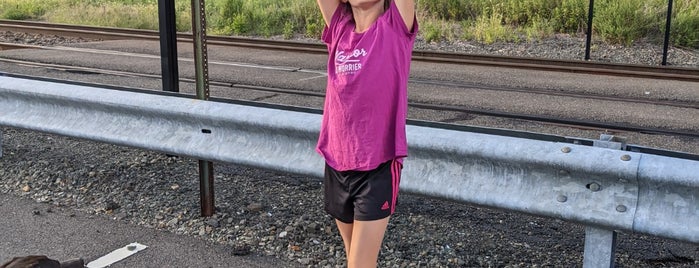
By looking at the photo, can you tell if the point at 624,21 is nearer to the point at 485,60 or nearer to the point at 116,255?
the point at 485,60

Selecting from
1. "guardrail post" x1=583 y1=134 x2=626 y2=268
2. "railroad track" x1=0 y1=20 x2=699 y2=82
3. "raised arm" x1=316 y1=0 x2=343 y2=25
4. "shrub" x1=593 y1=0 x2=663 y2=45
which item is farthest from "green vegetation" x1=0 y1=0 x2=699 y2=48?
"raised arm" x1=316 y1=0 x2=343 y2=25

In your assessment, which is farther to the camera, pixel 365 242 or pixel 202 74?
pixel 202 74

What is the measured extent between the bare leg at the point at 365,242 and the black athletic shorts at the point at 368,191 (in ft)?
0.10

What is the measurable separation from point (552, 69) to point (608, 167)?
939cm

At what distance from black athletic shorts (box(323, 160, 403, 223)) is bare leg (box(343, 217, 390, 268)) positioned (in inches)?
1.2

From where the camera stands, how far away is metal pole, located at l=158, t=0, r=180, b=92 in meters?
6.23

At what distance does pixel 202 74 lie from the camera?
4945mm

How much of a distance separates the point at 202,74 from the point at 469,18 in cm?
1623

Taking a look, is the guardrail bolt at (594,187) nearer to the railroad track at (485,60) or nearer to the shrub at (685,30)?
the railroad track at (485,60)

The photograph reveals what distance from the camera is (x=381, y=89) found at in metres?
2.91

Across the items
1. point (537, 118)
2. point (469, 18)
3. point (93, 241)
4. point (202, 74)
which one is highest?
point (202, 74)

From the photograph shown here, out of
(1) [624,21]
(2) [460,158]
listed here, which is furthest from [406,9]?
(1) [624,21]

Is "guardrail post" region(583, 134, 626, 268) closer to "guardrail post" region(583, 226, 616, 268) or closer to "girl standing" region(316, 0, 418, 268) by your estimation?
"guardrail post" region(583, 226, 616, 268)

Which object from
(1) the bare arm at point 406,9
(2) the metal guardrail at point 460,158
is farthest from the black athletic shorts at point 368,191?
(2) the metal guardrail at point 460,158
